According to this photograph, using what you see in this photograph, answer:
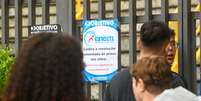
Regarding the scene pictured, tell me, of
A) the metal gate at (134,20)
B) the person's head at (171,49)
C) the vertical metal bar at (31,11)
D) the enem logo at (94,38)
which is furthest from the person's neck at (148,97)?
the vertical metal bar at (31,11)

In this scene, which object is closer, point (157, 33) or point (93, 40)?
point (157, 33)

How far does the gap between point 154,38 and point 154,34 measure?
0.04 metres

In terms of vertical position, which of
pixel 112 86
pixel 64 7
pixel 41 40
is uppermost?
pixel 64 7

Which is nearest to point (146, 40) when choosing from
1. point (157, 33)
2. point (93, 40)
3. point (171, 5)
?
point (157, 33)

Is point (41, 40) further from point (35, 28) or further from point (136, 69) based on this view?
point (35, 28)

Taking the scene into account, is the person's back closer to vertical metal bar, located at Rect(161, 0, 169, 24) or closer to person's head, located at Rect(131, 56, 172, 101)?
vertical metal bar, located at Rect(161, 0, 169, 24)

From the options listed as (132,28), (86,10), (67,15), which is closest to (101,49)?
(132,28)

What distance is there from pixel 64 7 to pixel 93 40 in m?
0.61

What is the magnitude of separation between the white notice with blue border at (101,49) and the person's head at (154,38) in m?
0.85

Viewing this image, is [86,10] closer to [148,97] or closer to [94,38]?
[94,38]

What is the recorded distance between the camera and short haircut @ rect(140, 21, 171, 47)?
14.0 feet

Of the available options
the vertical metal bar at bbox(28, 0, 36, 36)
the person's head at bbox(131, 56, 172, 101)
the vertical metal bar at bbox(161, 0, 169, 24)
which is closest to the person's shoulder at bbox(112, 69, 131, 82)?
the vertical metal bar at bbox(161, 0, 169, 24)

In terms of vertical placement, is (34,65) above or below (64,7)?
below

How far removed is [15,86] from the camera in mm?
2172
